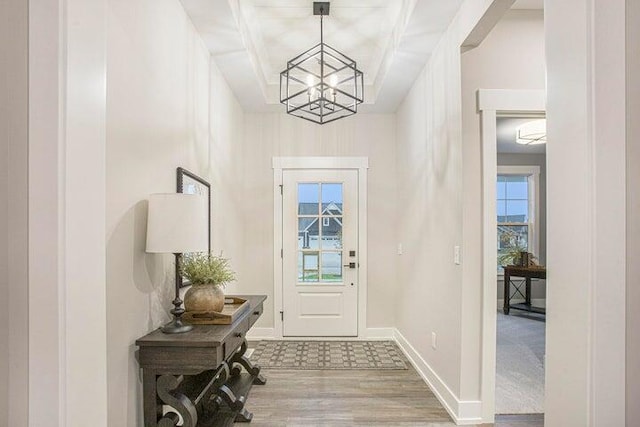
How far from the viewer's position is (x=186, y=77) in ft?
8.45

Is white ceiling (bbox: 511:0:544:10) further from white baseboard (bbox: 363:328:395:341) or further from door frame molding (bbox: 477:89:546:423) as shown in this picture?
white baseboard (bbox: 363:328:395:341)

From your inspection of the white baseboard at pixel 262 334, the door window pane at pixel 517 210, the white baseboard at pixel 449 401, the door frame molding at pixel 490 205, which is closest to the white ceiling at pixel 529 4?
the door frame molding at pixel 490 205

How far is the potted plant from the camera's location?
216cm

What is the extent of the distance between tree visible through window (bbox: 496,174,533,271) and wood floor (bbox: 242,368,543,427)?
3826mm

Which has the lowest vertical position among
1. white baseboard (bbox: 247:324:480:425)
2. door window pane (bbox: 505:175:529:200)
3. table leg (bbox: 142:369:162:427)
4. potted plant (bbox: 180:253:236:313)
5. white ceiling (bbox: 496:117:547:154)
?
white baseboard (bbox: 247:324:480:425)

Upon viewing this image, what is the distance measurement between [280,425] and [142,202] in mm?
1705

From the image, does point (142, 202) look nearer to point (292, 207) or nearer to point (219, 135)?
point (219, 135)

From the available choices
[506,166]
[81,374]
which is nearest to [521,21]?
[81,374]

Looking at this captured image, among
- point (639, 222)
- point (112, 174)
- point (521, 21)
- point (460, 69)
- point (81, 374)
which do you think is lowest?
point (81, 374)

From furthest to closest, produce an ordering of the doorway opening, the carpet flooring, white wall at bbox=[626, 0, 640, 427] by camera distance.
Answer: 1. the doorway opening
2. the carpet flooring
3. white wall at bbox=[626, 0, 640, 427]

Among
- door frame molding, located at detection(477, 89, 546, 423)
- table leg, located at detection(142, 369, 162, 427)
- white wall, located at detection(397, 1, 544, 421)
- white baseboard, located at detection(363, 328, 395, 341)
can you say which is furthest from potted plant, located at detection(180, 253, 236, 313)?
white baseboard, located at detection(363, 328, 395, 341)

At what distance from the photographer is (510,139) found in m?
5.92

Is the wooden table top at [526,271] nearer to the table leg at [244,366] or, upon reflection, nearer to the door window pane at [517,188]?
the door window pane at [517,188]
